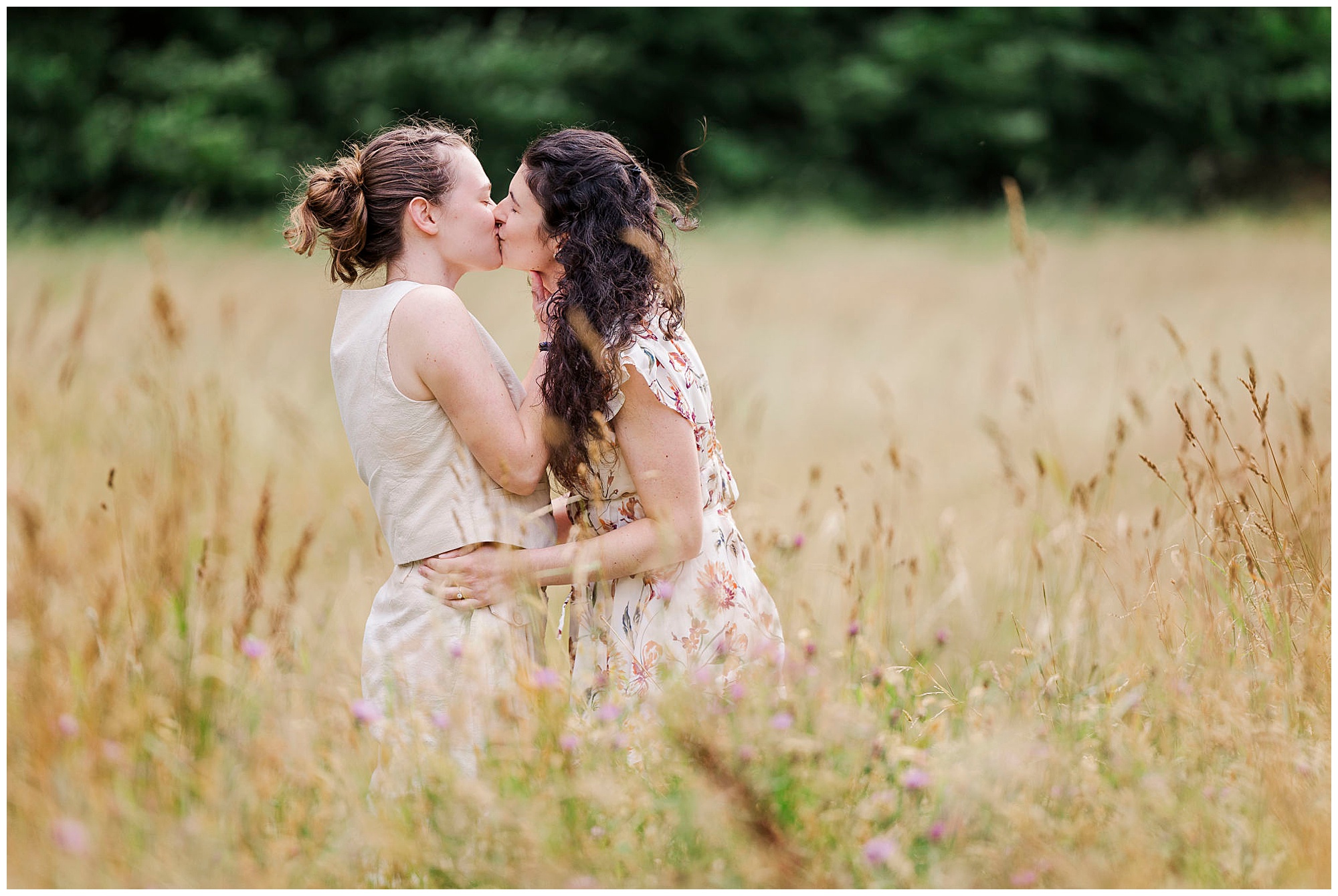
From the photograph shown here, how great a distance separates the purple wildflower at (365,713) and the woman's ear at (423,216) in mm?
873

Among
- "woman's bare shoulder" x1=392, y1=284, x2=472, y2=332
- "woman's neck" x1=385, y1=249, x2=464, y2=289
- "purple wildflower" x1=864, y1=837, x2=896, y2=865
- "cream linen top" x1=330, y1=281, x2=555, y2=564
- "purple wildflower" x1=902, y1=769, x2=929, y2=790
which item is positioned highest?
"woman's neck" x1=385, y1=249, x2=464, y2=289

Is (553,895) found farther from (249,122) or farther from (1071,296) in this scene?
(249,122)

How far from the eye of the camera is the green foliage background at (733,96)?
1497 centimetres

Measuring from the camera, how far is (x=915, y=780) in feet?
4.70

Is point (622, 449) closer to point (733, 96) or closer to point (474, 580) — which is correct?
point (474, 580)

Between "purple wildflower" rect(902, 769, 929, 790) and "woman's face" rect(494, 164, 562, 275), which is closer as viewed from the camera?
"purple wildflower" rect(902, 769, 929, 790)

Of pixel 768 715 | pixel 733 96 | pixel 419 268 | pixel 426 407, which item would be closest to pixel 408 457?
pixel 426 407

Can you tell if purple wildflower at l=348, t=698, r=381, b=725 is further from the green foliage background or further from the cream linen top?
the green foliage background

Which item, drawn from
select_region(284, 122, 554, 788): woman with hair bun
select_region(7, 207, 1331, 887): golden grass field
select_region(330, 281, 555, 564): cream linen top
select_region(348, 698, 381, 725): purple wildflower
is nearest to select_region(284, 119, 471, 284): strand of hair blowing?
select_region(284, 122, 554, 788): woman with hair bun

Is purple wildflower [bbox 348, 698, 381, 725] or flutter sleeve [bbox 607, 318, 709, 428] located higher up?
flutter sleeve [bbox 607, 318, 709, 428]

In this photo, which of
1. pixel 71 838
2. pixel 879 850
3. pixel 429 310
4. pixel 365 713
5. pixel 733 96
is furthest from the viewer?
pixel 733 96

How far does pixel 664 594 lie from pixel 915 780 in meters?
0.59

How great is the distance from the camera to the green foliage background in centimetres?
1497

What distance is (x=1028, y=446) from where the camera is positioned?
17.3 ft
